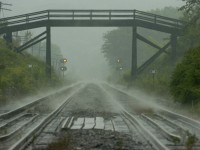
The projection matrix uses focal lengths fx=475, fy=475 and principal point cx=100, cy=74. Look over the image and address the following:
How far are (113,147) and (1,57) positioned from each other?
1228 inches

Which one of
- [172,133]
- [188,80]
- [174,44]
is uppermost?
[174,44]

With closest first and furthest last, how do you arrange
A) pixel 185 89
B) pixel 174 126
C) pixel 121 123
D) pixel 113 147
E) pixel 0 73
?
1. pixel 113 147
2. pixel 174 126
3. pixel 121 123
4. pixel 185 89
5. pixel 0 73

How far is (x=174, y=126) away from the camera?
16875mm

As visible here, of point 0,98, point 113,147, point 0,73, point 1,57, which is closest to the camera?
point 113,147

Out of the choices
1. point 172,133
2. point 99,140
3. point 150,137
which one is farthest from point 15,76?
point 99,140

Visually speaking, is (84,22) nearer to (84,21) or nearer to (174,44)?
(84,21)

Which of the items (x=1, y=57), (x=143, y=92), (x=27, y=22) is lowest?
(x=143, y=92)

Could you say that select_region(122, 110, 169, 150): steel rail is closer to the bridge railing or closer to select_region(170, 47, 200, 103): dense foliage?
select_region(170, 47, 200, 103): dense foliage

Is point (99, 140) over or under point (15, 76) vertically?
under

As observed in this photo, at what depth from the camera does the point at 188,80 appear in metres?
24.8

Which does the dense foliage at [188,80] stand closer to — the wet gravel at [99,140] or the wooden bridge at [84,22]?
the wet gravel at [99,140]

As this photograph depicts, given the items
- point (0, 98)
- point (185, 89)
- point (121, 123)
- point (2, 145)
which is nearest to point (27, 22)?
point (0, 98)

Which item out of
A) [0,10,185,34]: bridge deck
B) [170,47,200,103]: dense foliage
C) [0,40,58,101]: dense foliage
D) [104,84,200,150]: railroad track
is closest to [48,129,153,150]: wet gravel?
[104,84,200,150]: railroad track

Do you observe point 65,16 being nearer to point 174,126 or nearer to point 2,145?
point 174,126
